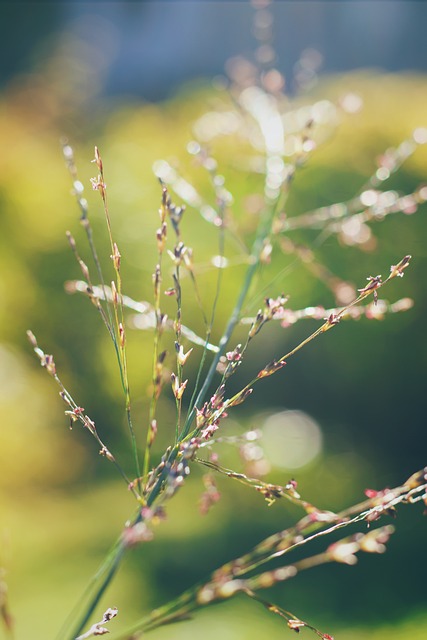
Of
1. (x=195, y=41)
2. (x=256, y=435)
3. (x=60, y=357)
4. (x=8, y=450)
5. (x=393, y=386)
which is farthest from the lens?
(x=195, y=41)

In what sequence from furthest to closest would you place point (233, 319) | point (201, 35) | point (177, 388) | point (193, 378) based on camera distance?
point (201, 35), point (193, 378), point (233, 319), point (177, 388)

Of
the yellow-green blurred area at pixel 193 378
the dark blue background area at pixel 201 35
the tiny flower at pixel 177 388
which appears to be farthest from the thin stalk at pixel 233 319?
Answer: the dark blue background area at pixel 201 35

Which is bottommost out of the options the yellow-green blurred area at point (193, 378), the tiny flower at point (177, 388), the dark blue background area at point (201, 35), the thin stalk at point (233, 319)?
the tiny flower at point (177, 388)

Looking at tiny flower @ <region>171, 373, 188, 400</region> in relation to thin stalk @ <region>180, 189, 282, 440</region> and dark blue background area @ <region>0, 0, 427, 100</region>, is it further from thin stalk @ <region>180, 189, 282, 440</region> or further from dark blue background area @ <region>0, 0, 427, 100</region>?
dark blue background area @ <region>0, 0, 427, 100</region>

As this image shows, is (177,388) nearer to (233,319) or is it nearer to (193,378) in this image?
(233,319)

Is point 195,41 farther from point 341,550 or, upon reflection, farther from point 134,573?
point 341,550

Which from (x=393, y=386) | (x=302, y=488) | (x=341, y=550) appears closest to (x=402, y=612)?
(x=302, y=488)

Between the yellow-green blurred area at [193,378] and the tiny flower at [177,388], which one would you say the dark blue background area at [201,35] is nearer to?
the yellow-green blurred area at [193,378]

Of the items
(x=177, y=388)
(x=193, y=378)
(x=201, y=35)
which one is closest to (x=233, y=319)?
(x=177, y=388)
